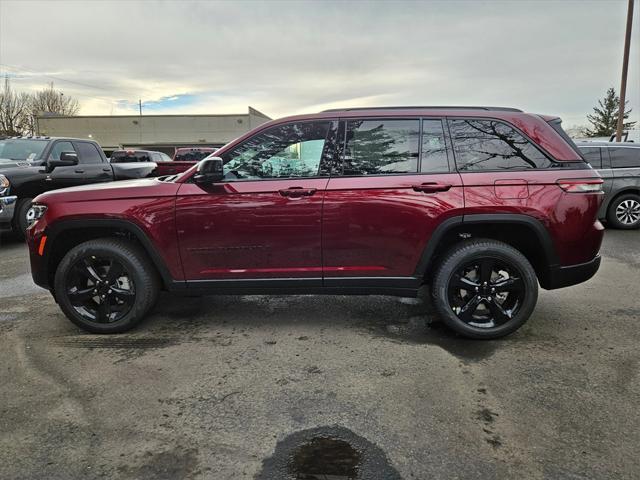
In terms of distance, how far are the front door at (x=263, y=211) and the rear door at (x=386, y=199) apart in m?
0.15

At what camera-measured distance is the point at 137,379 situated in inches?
128

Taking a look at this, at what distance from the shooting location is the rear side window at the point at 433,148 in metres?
3.78

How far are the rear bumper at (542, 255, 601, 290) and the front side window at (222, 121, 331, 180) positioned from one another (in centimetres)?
213

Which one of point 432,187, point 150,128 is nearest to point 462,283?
point 432,187

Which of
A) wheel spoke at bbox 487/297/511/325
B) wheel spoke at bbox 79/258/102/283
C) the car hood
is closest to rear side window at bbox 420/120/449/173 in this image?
wheel spoke at bbox 487/297/511/325

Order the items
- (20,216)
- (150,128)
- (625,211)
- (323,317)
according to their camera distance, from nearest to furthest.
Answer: (323,317), (20,216), (625,211), (150,128)

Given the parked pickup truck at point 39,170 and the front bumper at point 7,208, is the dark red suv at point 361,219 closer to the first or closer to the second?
the parked pickup truck at point 39,170

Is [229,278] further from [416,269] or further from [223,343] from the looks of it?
[416,269]

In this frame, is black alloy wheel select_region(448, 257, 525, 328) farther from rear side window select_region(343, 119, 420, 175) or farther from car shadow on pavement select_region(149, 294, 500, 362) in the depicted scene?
rear side window select_region(343, 119, 420, 175)

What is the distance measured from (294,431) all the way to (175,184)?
7.39ft

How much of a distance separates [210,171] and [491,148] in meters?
2.28

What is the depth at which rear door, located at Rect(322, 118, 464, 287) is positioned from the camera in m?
3.70

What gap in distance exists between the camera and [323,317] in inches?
176

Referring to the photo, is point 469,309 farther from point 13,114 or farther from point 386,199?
point 13,114
